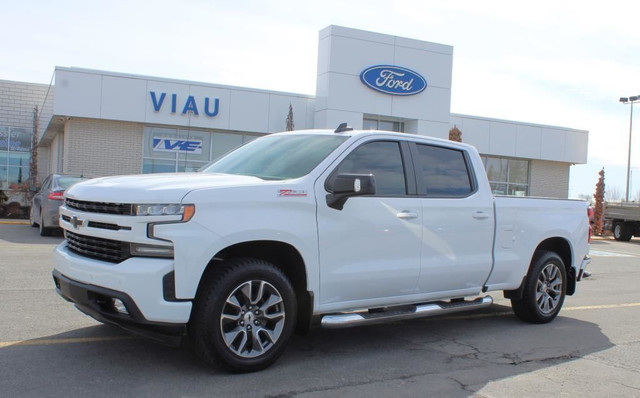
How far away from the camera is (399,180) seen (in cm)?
577

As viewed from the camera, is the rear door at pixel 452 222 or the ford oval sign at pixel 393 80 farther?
the ford oval sign at pixel 393 80

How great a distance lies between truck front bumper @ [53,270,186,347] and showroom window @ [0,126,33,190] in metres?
26.2

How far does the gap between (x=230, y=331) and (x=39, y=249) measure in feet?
28.1

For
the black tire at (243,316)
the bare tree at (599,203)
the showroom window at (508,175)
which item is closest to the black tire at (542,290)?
the black tire at (243,316)

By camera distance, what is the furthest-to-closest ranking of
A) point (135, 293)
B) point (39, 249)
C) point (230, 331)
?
point (39, 249), point (230, 331), point (135, 293)

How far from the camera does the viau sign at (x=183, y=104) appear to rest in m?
21.4

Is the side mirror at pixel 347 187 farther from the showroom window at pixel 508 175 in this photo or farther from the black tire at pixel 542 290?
the showroom window at pixel 508 175

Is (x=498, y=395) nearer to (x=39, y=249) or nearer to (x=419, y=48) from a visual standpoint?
(x=39, y=249)

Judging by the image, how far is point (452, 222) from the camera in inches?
237

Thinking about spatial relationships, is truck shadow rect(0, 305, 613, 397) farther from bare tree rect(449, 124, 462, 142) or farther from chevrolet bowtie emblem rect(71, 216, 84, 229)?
bare tree rect(449, 124, 462, 142)

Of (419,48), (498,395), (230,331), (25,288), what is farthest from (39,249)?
(419,48)

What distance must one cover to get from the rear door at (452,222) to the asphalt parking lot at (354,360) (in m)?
0.68

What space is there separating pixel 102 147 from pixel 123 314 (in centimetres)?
1849

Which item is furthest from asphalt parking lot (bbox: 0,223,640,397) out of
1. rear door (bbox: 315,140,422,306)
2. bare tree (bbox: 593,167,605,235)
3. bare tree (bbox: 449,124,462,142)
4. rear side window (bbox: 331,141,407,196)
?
bare tree (bbox: 593,167,605,235)
